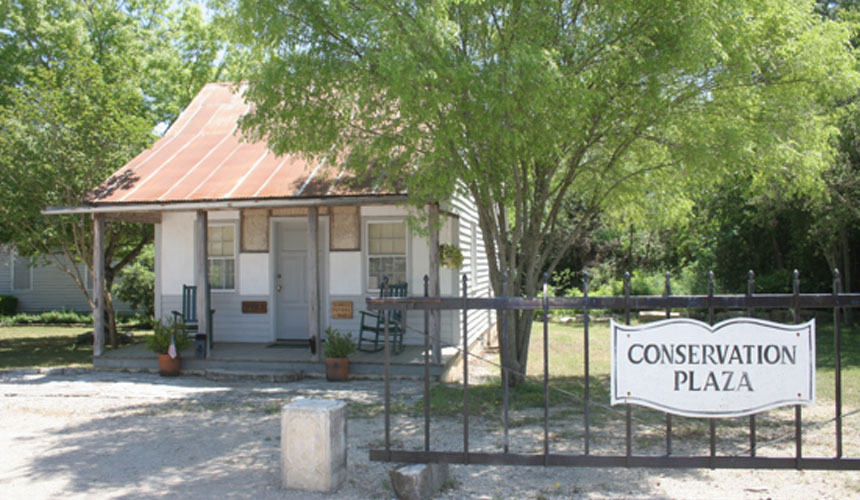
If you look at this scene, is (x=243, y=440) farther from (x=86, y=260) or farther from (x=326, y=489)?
(x=86, y=260)

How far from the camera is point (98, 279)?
11.2 meters

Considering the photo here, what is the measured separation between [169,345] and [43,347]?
243 inches

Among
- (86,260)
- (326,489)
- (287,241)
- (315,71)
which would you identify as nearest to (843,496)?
(326,489)

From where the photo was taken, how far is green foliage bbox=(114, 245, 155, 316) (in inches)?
703

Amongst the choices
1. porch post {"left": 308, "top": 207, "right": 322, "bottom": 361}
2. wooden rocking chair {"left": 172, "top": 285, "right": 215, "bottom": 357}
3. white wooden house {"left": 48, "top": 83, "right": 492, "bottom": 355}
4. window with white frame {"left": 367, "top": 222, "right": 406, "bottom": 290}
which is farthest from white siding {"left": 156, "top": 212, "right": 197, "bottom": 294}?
window with white frame {"left": 367, "top": 222, "right": 406, "bottom": 290}

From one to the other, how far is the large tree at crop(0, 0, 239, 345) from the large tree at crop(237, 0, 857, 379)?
9.86 ft

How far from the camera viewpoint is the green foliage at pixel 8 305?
827 inches

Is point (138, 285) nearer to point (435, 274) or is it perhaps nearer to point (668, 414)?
point (435, 274)

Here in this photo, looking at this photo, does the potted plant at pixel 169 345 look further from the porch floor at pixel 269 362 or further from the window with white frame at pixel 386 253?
the window with white frame at pixel 386 253

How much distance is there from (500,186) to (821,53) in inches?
158

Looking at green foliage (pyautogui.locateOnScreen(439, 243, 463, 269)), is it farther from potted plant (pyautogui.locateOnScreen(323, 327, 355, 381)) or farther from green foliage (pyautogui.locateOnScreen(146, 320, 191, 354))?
green foliage (pyautogui.locateOnScreen(146, 320, 191, 354))

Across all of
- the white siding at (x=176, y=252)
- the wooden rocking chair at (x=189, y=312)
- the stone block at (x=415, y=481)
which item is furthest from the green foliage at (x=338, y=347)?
the stone block at (x=415, y=481)

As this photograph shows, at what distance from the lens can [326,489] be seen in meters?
4.90

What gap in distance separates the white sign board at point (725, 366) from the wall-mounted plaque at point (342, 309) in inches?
297
